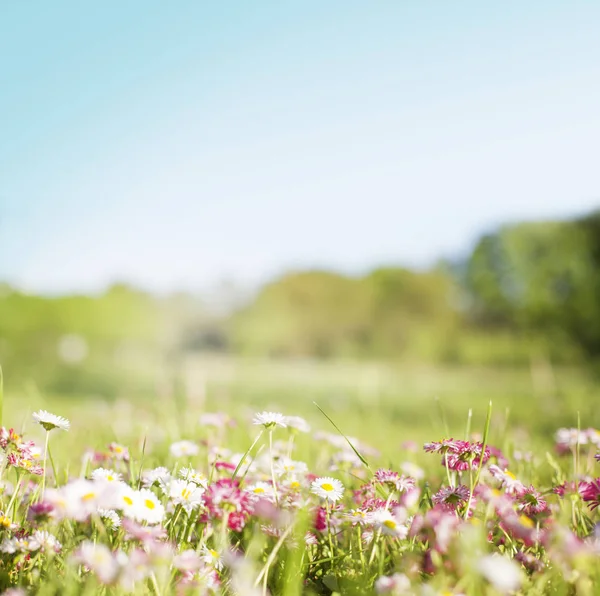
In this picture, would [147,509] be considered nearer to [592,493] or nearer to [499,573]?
[499,573]

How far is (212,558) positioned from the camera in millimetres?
1347

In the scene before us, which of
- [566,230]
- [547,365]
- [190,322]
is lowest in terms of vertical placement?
[547,365]

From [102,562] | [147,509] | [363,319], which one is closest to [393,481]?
[147,509]

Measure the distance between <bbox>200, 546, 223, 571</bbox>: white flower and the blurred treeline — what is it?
17716 millimetres

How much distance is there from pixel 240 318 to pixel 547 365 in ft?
43.9

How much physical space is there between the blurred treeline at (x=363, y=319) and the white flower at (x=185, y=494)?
17709 mm

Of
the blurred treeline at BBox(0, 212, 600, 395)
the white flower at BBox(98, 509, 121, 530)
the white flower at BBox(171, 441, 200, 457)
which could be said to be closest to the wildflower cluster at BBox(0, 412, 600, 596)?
the white flower at BBox(98, 509, 121, 530)

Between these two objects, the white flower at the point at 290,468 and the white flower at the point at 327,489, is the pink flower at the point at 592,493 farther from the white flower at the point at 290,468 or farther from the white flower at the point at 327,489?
the white flower at the point at 290,468

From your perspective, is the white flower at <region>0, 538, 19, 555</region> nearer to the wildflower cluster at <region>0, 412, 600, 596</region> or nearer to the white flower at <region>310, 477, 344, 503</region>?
the wildflower cluster at <region>0, 412, 600, 596</region>

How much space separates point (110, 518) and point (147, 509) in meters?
0.24

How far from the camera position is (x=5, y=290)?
65.7ft

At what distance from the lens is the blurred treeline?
20703 mm

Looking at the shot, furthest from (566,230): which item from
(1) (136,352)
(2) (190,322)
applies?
(1) (136,352)

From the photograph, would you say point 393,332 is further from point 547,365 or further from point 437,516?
point 437,516
